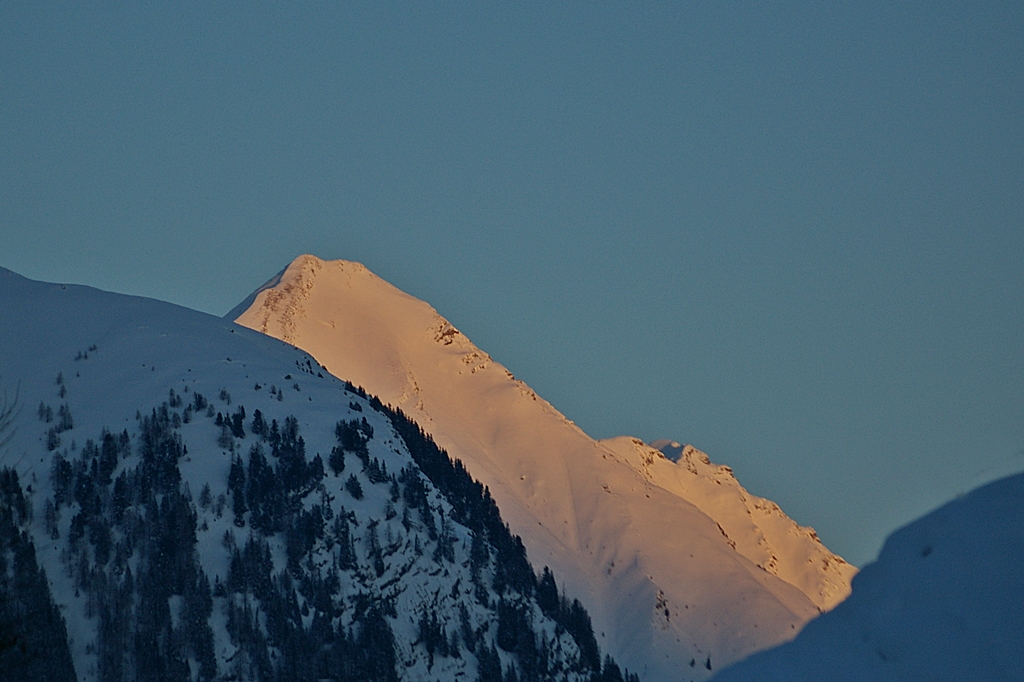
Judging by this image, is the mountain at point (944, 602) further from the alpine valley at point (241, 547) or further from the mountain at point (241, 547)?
the alpine valley at point (241, 547)

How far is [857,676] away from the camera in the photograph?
1811 cm

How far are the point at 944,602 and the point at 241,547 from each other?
155284 mm

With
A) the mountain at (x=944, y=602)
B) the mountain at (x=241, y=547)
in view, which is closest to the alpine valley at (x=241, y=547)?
the mountain at (x=241, y=547)

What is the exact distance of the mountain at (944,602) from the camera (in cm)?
1772

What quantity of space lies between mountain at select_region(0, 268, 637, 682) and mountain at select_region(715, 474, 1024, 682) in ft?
433

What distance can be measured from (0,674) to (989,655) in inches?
1707

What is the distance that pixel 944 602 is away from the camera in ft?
58.7

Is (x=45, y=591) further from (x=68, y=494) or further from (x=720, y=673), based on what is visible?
(x=720, y=673)

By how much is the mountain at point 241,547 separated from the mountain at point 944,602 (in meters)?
132

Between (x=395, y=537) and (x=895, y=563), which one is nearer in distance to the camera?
(x=895, y=563)

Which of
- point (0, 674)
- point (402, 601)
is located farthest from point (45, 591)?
point (0, 674)

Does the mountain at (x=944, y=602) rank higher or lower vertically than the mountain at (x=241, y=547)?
lower

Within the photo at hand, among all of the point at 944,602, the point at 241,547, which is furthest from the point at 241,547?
the point at 944,602

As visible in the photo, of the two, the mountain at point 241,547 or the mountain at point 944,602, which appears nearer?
the mountain at point 944,602
